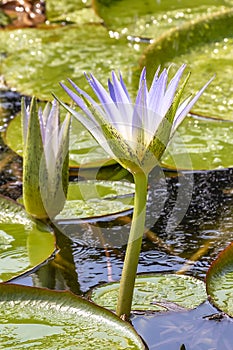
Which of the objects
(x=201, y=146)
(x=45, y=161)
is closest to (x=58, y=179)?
(x=45, y=161)

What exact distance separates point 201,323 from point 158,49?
161cm

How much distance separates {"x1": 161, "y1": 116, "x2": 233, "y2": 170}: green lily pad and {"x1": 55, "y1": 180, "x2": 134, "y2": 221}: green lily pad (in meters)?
0.22

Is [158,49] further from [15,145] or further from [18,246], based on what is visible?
[18,246]

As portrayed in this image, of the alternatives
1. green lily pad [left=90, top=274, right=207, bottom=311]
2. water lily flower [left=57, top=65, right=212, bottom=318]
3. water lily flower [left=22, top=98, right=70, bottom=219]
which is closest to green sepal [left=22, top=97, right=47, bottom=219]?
water lily flower [left=22, top=98, right=70, bottom=219]

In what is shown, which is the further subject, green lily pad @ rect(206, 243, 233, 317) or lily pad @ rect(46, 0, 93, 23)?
lily pad @ rect(46, 0, 93, 23)

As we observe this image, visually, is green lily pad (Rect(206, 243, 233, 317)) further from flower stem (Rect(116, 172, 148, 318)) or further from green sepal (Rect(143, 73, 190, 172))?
green sepal (Rect(143, 73, 190, 172))

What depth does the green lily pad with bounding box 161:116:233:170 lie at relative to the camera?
236cm

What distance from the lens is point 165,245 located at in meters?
1.98

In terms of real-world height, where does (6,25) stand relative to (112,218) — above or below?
above

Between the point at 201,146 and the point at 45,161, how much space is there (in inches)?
28.0

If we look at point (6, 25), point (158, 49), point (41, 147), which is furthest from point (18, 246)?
point (6, 25)

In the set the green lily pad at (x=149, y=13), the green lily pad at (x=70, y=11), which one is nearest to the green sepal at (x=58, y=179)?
the green lily pad at (x=149, y=13)

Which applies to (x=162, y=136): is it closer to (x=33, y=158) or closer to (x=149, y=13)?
(x=33, y=158)

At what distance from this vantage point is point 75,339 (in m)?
1.44
